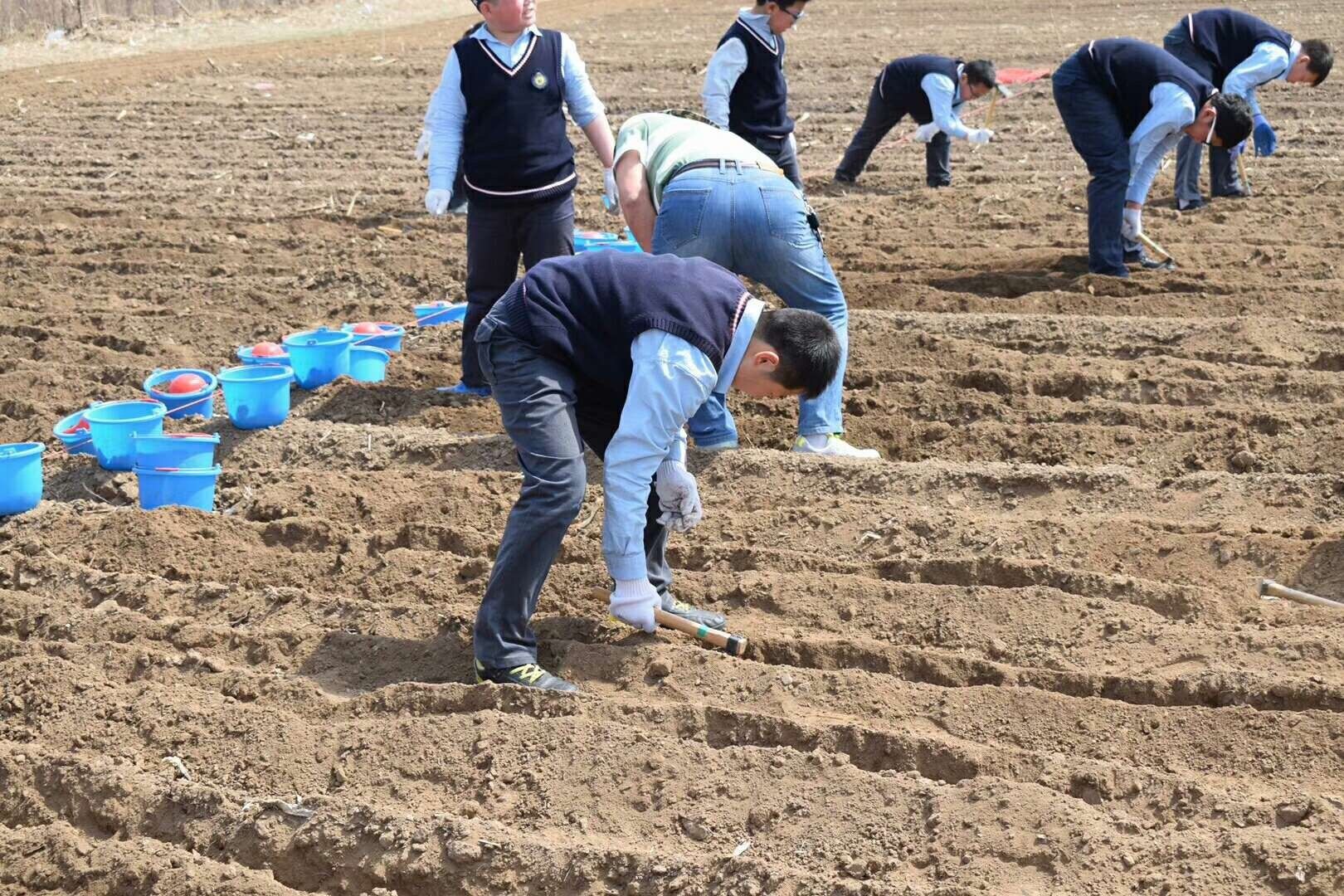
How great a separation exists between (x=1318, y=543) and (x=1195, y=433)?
1151 mm

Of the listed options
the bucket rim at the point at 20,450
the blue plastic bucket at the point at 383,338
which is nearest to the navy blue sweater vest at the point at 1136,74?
the blue plastic bucket at the point at 383,338

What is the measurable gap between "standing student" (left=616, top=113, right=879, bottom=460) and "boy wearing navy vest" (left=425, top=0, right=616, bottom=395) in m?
0.47

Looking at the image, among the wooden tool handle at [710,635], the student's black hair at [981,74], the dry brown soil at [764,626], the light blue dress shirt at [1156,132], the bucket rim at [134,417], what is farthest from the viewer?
the student's black hair at [981,74]

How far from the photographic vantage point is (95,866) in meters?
3.46

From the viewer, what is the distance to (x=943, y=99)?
10055 mm

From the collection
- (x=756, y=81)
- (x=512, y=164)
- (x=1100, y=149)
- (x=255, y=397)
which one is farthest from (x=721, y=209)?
(x=1100, y=149)

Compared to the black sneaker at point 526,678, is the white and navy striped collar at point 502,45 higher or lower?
higher

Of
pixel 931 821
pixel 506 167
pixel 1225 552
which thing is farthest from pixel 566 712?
pixel 506 167

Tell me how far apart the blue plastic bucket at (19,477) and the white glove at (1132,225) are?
5.62 metres

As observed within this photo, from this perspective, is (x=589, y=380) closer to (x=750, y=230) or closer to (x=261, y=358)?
(x=750, y=230)

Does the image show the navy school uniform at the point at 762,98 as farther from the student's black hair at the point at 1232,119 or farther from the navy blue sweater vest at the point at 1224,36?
the navy blue sweater vest at the point at 1224,36

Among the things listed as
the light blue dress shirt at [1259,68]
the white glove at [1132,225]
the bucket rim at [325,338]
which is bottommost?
the bucket rim at [325,338]

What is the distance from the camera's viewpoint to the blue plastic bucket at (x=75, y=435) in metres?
5.61

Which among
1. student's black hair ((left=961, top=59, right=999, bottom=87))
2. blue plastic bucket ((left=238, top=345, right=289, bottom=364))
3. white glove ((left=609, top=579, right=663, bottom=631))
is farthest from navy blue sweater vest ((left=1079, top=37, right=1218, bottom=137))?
white glove ((left=609, top=579, right=663, bottom=631))
